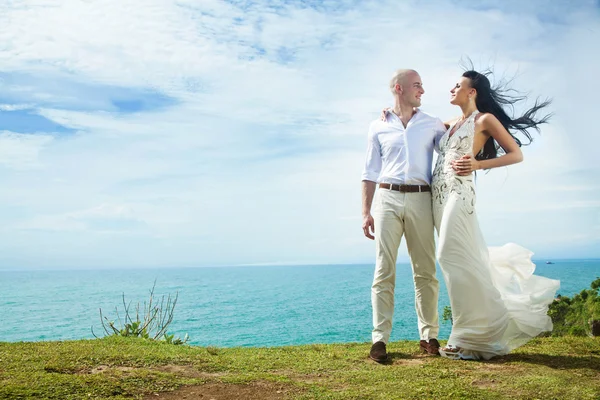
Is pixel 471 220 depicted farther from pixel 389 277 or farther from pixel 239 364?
pixel 239 364

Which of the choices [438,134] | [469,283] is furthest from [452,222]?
[438,134]

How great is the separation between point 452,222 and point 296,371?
1.99 metres

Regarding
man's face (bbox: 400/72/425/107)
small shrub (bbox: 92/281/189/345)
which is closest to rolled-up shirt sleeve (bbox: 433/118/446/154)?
man's face (bbox: 400/72/425/107)

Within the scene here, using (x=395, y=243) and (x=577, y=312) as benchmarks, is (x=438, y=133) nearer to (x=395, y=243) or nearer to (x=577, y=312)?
(x=395, y=243)

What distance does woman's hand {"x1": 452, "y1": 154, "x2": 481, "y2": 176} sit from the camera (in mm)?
5438

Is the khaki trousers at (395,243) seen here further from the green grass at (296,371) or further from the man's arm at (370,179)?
the green grass at (296,371)

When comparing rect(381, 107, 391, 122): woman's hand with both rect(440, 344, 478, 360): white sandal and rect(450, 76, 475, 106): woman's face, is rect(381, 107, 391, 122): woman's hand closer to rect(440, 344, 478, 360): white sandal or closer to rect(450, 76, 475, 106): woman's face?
rect(450, 76, 475, 106): woman's face

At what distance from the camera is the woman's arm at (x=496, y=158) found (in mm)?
5449

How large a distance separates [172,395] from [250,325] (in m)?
37.2

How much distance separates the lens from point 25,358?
5258mm

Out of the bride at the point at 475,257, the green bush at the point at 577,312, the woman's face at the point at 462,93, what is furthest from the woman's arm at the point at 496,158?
the green bush at the point at 577,312

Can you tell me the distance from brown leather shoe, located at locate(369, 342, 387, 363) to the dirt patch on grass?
1301 mm

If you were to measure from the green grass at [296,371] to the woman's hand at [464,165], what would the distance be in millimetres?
1781

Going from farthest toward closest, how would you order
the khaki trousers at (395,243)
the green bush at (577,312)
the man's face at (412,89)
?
1. the green bush at (577,312)
2. the man's face at (412,89)
3. the khaki trousers at (395,243)
